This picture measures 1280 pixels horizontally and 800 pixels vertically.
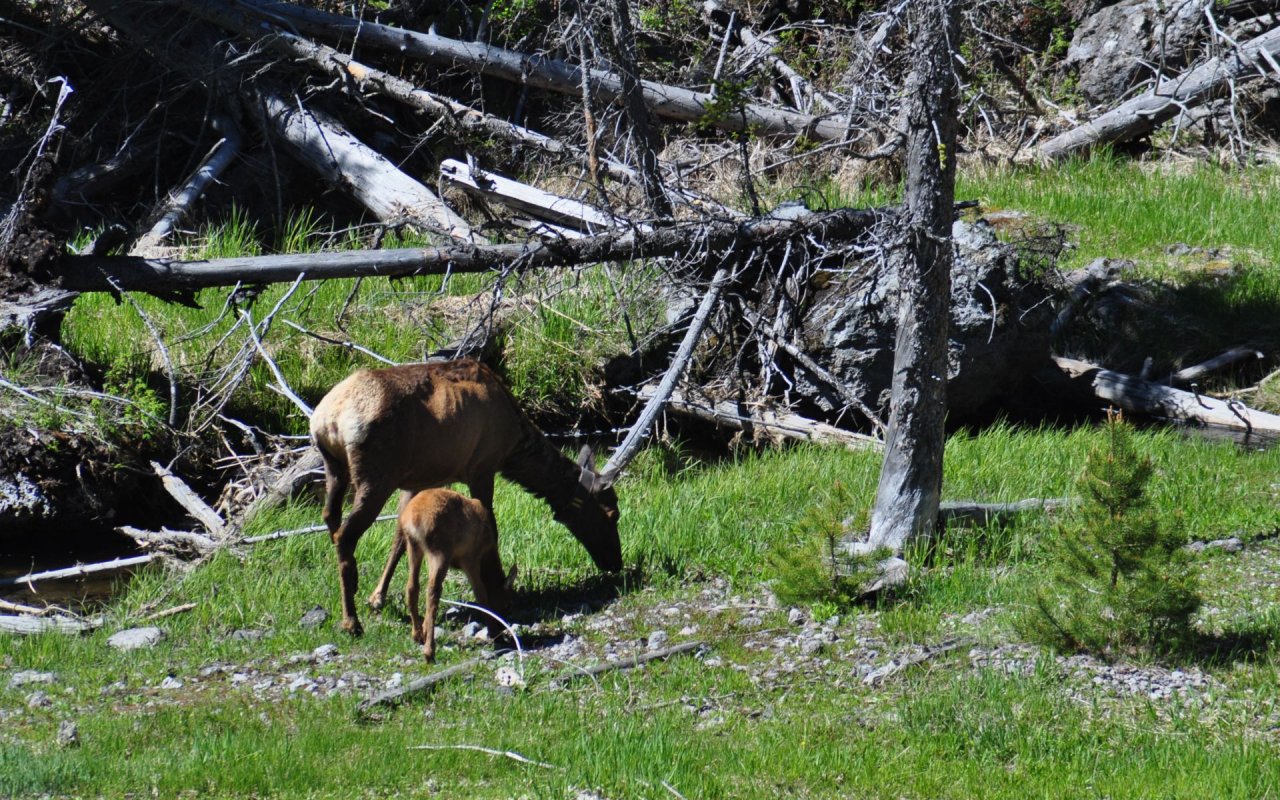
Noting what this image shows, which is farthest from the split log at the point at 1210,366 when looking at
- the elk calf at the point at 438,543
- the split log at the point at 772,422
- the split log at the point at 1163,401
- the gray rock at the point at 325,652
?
the gray rock at the point at 325,652

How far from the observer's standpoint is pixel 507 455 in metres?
9.12

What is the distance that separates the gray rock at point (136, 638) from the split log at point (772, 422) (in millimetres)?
4845

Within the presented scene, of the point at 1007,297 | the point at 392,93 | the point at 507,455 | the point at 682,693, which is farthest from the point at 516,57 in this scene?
the point at 682,693

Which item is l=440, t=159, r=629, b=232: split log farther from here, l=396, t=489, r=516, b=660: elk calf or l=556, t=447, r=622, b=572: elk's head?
l=396, t=489, r=516, b=660: elk calf

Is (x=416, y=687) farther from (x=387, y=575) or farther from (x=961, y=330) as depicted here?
(x=961, y=330)

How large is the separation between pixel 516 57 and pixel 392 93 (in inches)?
55.6

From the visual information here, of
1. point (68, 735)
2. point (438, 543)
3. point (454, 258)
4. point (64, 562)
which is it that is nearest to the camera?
point (68, 735)

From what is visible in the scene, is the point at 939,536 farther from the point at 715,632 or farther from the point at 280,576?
the point at 280,576

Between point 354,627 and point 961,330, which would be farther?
point 961,330

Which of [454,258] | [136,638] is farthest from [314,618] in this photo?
[454,258]

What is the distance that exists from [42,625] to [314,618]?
1692 millimetres

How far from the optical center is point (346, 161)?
1478cm

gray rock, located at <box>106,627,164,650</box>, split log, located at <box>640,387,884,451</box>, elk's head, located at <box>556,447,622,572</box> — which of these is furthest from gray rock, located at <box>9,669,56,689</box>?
split log, located at <box>640,387,884,451</box>

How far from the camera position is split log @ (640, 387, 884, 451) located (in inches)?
462
